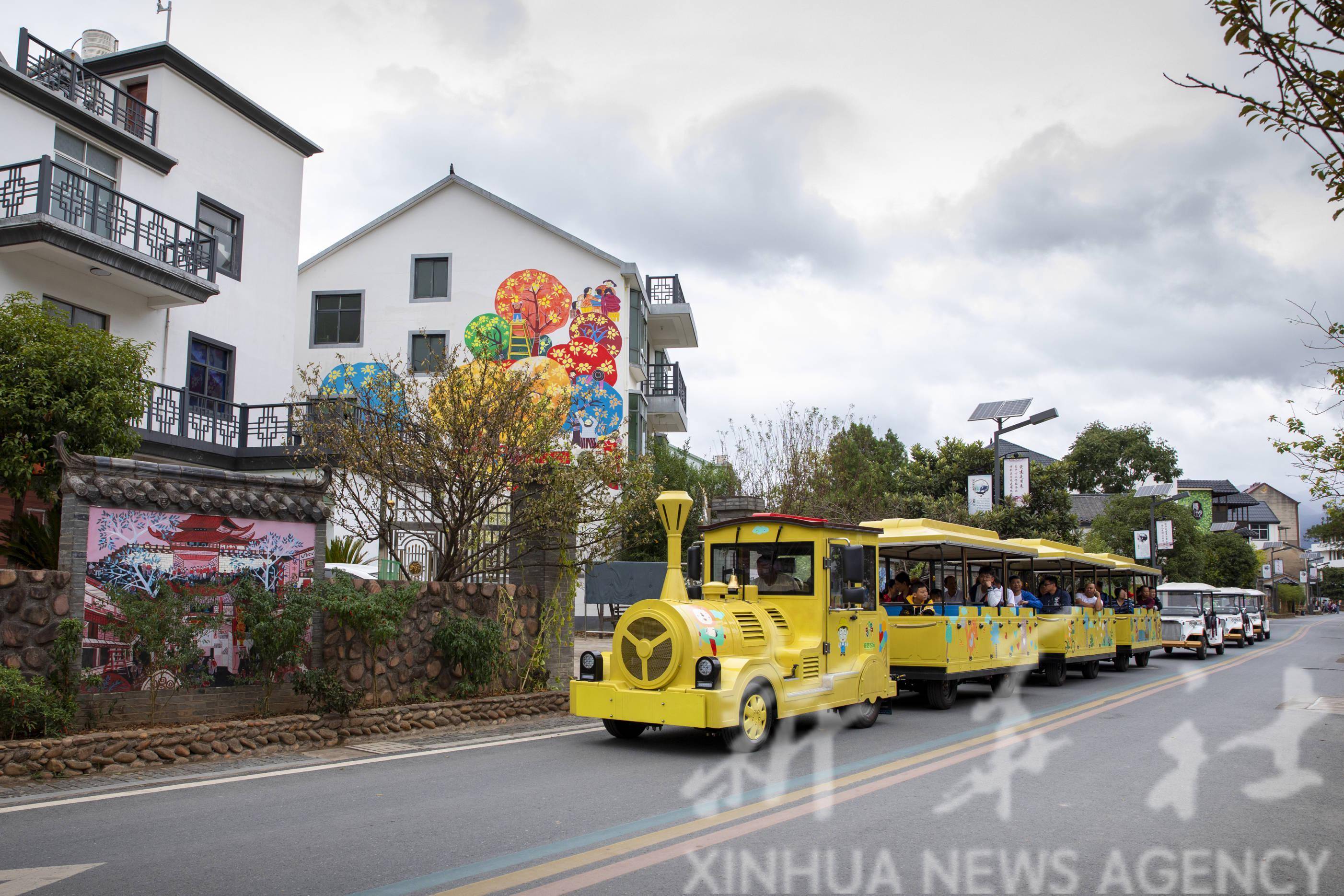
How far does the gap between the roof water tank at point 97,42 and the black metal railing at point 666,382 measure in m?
19.2

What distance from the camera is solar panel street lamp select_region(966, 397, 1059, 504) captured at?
83.8ft

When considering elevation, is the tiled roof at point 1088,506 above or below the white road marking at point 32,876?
above

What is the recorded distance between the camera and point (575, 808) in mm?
7219

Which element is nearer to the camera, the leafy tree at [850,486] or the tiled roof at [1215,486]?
the leafy tree at [850,486]

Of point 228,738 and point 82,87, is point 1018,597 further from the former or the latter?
point 82,87

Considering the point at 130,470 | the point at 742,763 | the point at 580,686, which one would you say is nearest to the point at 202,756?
the point at 130,470

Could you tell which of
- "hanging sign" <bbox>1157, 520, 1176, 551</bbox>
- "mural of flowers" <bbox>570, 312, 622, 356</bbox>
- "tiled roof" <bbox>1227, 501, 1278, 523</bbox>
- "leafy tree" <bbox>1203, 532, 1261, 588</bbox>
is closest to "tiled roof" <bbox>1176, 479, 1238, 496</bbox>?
"tiled roof" <bbox>1227, 501, 1278, 523</bbox>

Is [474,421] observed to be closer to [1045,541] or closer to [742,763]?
[742,763]

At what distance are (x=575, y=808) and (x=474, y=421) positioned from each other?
6594 millimetres

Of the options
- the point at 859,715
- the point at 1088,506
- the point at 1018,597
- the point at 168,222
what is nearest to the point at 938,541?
the point at 859,715

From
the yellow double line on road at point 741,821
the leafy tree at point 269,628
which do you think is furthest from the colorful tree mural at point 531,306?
the yellow double line on road at point 741,821

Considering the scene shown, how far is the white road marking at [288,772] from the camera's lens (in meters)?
7.32

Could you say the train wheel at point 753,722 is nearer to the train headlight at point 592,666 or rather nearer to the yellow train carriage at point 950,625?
the train headlight at point 592,666

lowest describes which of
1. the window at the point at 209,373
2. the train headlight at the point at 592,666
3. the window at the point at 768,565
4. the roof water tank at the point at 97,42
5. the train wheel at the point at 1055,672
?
the train wheel at the point at 1055,672
